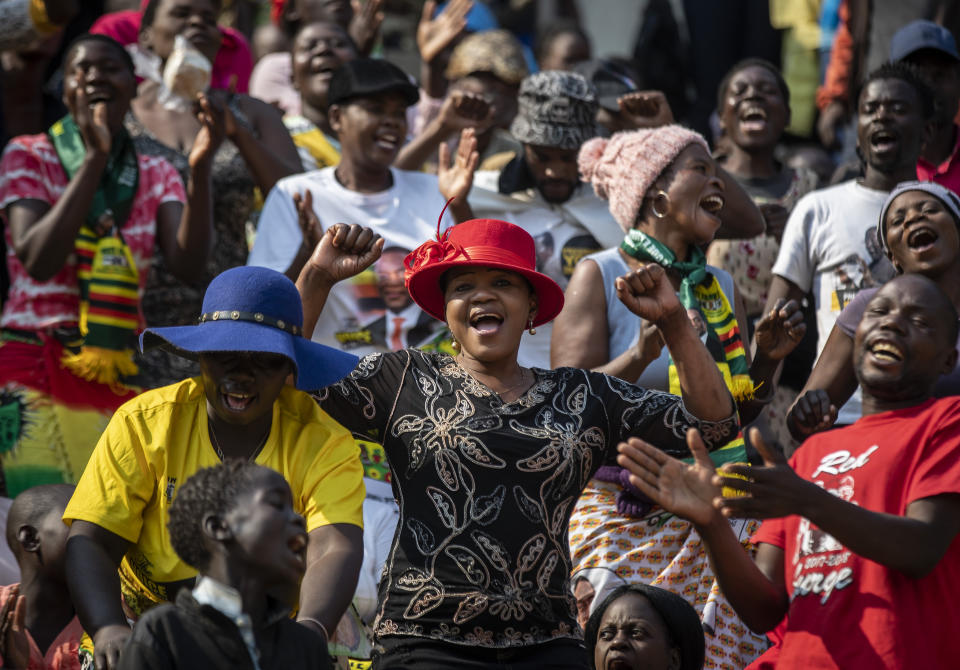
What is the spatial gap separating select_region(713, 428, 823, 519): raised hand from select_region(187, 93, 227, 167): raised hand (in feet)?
10.8

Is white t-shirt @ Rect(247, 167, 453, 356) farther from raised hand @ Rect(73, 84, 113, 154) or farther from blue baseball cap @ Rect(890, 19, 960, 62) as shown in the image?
blue baseball cap @ Rect(890, 19, 960, 62)

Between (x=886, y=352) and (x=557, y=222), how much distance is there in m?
2.74

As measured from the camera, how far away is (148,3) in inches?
307

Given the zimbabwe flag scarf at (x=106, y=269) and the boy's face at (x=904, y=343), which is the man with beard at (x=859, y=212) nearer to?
the boy's face at (x=904, y=343)

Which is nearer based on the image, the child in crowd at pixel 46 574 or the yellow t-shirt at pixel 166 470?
the yellow t-shirt at pixel 166 470

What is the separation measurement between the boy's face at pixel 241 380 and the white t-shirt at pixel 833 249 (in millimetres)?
2945

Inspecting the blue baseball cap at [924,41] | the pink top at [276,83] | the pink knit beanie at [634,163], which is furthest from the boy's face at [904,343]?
the pink top at [276,83]

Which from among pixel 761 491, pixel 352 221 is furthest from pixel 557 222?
pixel 761 491

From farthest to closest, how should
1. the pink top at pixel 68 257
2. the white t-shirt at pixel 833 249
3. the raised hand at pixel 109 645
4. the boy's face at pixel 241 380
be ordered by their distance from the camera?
1. the white t-shirt at pixel 833 249
2. the pink top at pixel 68 257
3. the boy's face at pixel 241 380
4. the raised hand at pixel 109 645

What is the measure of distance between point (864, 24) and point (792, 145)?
1378mm

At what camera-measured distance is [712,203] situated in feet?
18.8

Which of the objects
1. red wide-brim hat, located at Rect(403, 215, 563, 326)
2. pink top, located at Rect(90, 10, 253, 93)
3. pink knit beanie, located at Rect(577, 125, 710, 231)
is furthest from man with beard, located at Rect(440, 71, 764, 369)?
red wide-brim hat, located at Rect(403, 215, 563, 326)

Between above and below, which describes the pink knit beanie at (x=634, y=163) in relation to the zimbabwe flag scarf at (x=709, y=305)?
above

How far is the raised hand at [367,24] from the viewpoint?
880cm
